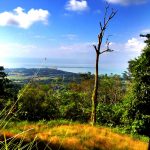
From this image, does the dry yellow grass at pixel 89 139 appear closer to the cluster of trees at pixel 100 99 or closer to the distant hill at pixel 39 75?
the cluster of trees at pixel 100 99

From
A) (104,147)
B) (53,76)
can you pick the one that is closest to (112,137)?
(104,147)

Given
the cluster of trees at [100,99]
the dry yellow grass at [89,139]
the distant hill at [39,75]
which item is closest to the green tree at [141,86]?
the cluster of trees at [100,99]

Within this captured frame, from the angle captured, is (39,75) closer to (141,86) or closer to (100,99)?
(141,86)

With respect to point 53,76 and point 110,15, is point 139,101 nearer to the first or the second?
point 110,15

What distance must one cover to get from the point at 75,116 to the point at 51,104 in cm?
427

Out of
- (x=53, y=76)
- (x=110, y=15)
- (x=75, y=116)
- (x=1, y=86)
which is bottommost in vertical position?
(x=75, y=116)

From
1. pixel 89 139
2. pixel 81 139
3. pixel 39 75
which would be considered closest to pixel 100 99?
pixel 89 139

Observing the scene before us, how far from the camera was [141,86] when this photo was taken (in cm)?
2297

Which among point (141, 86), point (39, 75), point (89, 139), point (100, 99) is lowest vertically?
point (100, 99)

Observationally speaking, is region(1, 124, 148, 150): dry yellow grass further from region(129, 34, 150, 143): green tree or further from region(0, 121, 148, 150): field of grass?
region(129, 34, 150, 143): green tree

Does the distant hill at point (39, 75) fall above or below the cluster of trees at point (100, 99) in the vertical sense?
above

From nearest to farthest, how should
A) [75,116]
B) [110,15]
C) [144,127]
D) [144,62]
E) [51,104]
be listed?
1. [144,62]
2. [144,127]
3. [110,15]
4. [51,104]
5. [75,116]

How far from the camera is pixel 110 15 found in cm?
3166

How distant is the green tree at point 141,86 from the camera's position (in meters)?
21.8
